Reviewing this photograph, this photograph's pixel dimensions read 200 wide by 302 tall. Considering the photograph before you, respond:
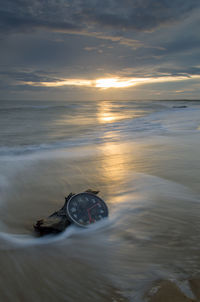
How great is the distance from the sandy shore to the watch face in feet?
5.13

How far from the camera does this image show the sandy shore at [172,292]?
7.65ft

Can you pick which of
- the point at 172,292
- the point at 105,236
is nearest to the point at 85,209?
the point at 105,236

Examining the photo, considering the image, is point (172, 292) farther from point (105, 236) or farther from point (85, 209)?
point (85, 209)

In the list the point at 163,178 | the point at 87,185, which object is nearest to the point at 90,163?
the point at 87,185

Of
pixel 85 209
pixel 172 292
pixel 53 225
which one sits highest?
pixel 85 209

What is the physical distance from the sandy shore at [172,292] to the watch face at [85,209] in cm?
156

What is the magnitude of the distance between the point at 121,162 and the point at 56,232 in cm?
485

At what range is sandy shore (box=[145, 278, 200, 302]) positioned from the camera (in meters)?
2.33

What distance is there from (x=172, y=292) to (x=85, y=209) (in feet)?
5.99

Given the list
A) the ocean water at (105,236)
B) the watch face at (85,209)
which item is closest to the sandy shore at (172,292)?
the ocean water at (105,236)

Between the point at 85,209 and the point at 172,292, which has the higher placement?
the point at 85,209

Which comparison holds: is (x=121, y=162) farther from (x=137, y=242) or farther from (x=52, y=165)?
(x=137, y=242)

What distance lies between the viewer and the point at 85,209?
385cm

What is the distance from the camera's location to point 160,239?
11.4ft
